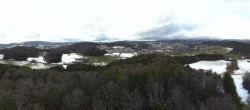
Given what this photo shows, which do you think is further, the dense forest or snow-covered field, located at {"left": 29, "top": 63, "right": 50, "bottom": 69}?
snow-covered field, located at {"left": 29, "top": 63, "right": 50, "bottom": 69}

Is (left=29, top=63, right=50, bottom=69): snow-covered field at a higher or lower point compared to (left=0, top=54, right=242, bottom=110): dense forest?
lower

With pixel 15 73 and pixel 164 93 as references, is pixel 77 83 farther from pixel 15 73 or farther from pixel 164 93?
pixel 15 73

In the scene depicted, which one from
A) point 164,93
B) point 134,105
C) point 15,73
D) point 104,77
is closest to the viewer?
point 134,105

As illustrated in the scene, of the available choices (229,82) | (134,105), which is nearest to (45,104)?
(134,105)

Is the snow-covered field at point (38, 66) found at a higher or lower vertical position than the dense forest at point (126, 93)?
lower

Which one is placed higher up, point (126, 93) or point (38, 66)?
point (126, 93)

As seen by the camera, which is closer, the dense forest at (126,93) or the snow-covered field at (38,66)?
the dense forest at (126,93)

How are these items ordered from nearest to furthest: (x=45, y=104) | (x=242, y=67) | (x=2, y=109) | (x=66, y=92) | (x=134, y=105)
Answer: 1. (x=2, y=109)
2. (x=134, y=105)
3. (x=45, y=104)
4. (x=66, y=92)
5. (x=242, y=67)

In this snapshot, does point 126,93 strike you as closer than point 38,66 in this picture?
Yes
